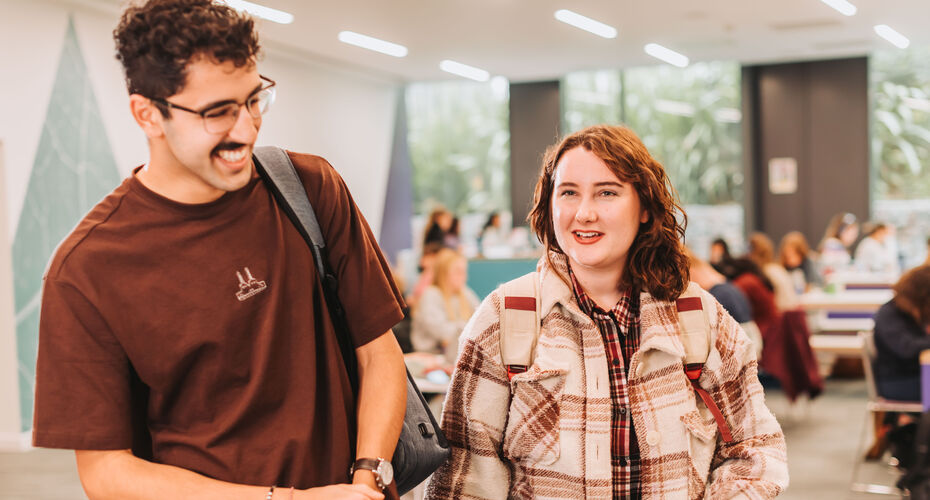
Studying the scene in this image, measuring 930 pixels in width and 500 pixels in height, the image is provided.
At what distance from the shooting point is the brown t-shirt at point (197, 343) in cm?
125

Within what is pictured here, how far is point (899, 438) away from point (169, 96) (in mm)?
4147

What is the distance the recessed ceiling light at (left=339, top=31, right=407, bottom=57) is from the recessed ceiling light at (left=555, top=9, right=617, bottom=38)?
6.97 feet

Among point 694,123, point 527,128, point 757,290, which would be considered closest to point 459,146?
point 527,128

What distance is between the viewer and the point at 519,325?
5.31 feet

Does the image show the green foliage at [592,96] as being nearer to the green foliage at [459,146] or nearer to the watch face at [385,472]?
the green foliage at [459,146]

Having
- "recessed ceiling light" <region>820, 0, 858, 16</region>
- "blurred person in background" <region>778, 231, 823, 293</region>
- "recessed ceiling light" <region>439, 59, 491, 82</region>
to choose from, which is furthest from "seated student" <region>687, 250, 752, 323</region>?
"recessed ceiling light" <region>439, 59, 491, 82</region>

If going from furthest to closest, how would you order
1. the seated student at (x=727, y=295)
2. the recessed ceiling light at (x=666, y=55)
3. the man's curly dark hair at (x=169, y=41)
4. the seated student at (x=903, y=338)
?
the recessed ceiling light at (x=666, y=55) → the seated student at (x=727, y=295) → the seated student at (x=903, y=338) → the man's curly dark hair at (x=169, y=41)

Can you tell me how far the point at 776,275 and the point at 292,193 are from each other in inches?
256

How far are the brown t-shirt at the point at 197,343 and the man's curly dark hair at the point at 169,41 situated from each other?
0.54 ft

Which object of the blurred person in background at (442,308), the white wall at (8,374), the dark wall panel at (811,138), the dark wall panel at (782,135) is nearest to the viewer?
the blurred person in background at (442,308)

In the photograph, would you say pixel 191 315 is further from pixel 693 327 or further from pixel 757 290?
pixel 757 290

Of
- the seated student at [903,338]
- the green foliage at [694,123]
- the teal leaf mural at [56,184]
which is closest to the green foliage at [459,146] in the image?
the green foliage at [694,123]

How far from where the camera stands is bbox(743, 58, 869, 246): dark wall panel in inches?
443

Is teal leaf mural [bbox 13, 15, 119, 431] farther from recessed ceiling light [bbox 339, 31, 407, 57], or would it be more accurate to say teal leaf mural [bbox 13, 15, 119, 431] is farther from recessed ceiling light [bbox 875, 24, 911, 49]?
recessed ceiling light [bbox 875, 24, 911, 49]
